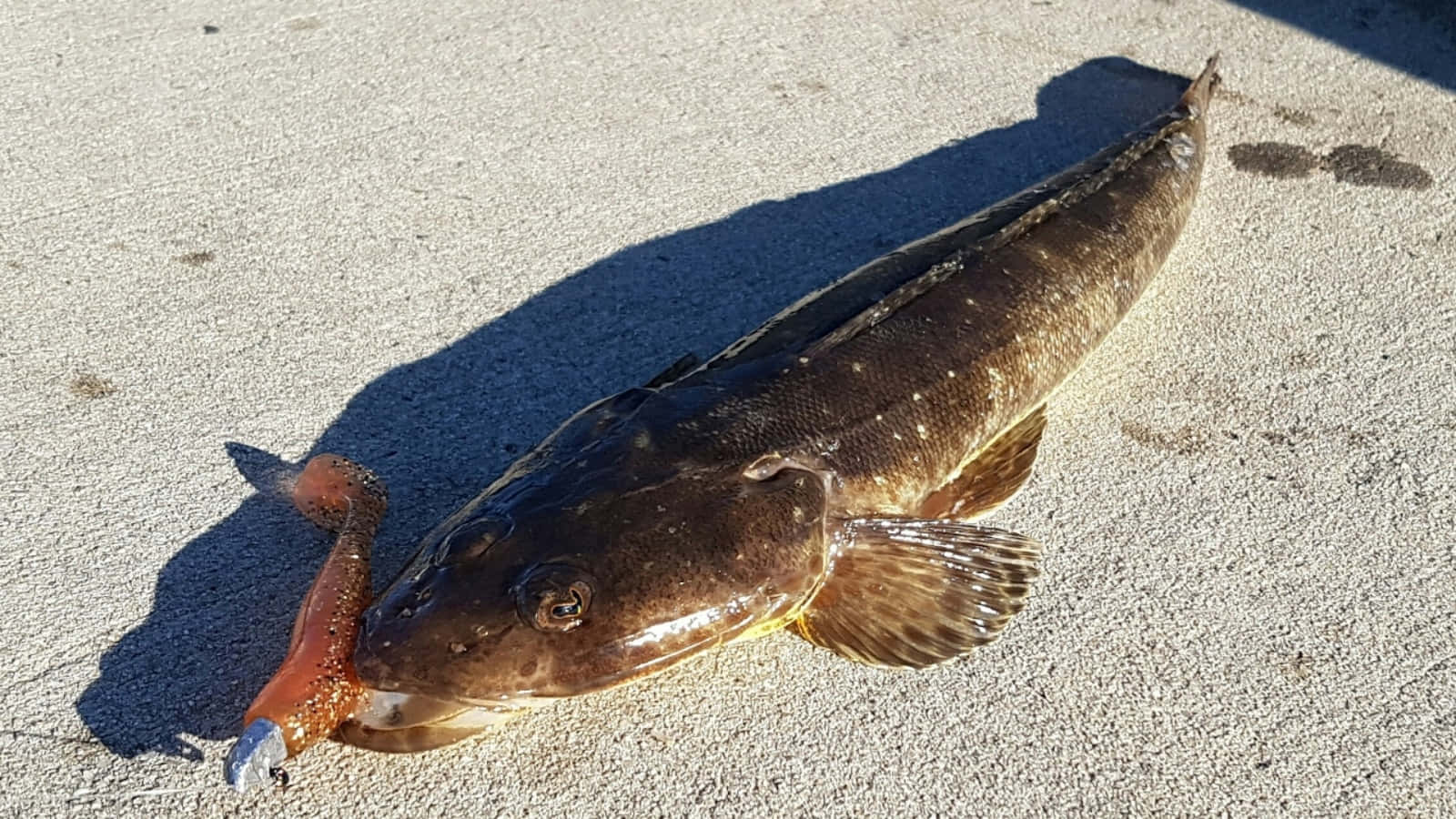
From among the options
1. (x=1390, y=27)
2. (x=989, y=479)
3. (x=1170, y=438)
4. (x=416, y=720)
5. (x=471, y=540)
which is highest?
(x=471, y=540)

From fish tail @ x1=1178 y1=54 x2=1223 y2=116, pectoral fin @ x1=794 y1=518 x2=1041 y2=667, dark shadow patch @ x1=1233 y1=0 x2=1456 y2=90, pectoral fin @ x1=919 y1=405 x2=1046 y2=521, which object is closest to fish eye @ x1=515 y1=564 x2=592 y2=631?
pectoral fin @ x1=794 y1=518 x2=1041 y2=667

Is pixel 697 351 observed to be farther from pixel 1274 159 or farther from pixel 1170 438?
pixel 1274 159

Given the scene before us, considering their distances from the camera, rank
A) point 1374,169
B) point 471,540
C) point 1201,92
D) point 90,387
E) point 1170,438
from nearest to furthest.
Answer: point 471,540, point 90,387, point 1170,438, point 1201,92, point 1374,169

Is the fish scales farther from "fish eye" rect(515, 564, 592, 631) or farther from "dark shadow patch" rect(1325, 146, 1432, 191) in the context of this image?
"dark shadow patch" rect(1325, 146, 1432, 191)

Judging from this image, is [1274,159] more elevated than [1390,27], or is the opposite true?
[1390,27]

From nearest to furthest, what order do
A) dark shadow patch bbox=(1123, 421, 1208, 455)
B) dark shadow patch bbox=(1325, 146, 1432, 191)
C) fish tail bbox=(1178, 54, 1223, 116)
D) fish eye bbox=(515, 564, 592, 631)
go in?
1. fish eye bbox=(515, 564, 592, 631)
2. dark shadow patch bbox=(1123, 421, 1208, 455)
3. fish tail bbox=(1178, 54, 1223, 116)
4. dark shadow patch bbox=(1325, 146, 1432, 191)

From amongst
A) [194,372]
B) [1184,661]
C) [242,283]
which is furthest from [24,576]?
[1184,661]

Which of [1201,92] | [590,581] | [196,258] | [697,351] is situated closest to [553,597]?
[590,581]

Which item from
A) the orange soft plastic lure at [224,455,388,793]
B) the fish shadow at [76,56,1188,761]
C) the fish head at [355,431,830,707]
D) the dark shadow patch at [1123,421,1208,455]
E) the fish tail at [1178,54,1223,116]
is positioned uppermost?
the fish tail at [1178,54,1223,116]
